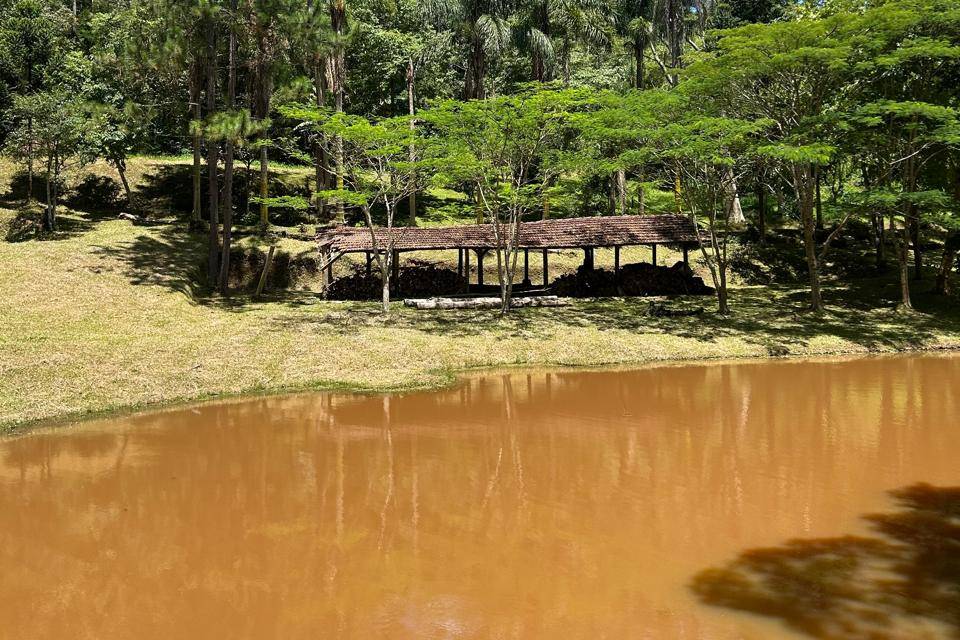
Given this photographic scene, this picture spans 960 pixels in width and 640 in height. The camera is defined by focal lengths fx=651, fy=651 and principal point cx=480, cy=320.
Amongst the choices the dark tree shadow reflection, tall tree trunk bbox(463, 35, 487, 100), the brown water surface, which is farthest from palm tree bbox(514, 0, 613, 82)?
the dark tree shadow reflection

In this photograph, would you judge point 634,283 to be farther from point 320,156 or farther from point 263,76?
point 320,156

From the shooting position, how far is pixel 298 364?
54.7 feet

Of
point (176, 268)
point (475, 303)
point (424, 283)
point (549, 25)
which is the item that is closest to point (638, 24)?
point (549, 25)

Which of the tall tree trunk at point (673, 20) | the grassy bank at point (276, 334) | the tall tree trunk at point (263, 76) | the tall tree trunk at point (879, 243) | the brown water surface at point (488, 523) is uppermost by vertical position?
the tall tree trunk at point (673, 20)

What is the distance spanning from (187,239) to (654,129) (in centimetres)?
2103

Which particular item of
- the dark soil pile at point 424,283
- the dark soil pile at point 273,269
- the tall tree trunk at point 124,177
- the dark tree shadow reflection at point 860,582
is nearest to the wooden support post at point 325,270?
the dark soil pile at point 424,283

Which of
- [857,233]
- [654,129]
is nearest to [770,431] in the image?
[654,129]

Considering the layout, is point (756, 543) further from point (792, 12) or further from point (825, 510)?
point (792, 12)

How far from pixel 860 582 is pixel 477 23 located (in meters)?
29.1

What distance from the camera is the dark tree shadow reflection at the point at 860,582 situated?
527 centimetres

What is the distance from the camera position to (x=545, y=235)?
28.3 metres

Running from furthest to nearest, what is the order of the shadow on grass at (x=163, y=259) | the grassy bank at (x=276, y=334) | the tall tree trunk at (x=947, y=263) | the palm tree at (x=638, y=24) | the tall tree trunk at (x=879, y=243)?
the palm tree at (x=638, y=24)
the tall tree trunk at (x=879, y=243)
the tall tree trunk at (x=947, y=263)
the shadow on grass at (x=163, y=259)
the grassy bank at (x=276, y=334)

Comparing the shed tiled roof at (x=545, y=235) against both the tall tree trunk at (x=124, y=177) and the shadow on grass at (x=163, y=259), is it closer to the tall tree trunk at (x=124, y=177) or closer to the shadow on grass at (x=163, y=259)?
the shadow on grass at (x=163, y=259)

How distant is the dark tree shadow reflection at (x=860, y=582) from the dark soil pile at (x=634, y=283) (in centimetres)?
2162
